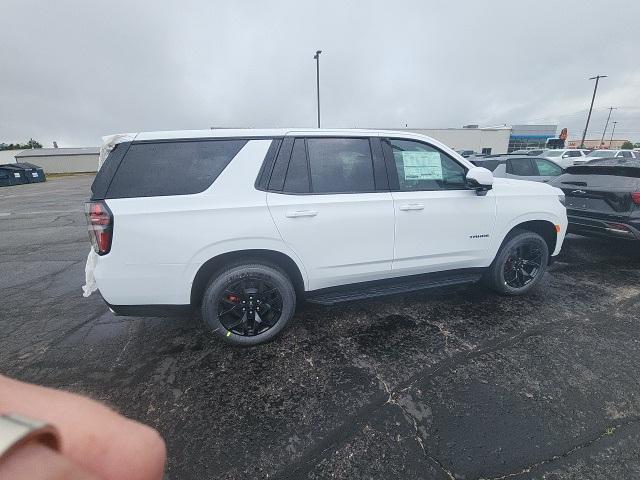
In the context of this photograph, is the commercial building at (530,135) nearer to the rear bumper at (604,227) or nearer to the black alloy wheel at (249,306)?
the rear bumper at (604,227)

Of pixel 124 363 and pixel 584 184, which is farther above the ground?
pixel 584 184

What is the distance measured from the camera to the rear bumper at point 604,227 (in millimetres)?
4578

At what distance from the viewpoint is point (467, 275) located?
3.59m

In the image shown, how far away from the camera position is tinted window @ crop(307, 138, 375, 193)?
2.93 m

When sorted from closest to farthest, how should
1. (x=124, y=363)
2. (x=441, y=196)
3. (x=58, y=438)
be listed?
(x=58, y=438) < (x=124, y=363) < (x=441, y=196)

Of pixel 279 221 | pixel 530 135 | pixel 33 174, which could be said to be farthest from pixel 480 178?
pixel 530 135

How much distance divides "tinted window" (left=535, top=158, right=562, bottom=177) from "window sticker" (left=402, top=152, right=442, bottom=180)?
7279 mm

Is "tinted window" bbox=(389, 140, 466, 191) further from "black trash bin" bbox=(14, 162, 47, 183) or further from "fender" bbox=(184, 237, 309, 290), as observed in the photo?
"black trash bin" bbox=(14, 162, 47, 183)

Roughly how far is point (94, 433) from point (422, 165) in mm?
3258

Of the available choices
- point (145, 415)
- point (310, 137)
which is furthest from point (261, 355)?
point (310, 137)

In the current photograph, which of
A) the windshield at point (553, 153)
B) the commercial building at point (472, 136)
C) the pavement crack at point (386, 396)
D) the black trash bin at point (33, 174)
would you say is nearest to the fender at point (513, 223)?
the pavement crack at point (386, 396)

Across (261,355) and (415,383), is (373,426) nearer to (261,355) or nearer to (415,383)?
(415,383)

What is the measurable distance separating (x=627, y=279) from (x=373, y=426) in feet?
15.1

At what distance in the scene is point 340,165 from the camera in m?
3.02
